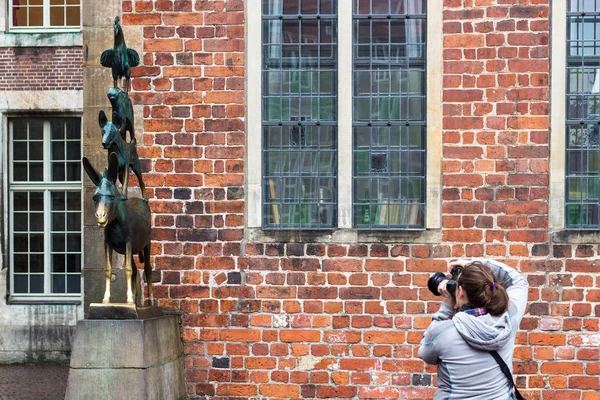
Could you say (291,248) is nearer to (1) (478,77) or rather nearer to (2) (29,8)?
(1) (478,77)

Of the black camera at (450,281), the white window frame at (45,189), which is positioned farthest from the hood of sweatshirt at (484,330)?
the white window frame at (45,189)

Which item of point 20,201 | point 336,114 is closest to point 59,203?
point 20,201

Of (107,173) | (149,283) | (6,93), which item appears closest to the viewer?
(107,173)

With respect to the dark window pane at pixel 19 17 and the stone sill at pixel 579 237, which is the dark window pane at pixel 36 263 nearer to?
the dark window pane at pixel 19 17

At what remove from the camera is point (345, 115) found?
948cm

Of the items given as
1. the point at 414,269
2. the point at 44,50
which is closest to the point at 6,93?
the point at 44,50

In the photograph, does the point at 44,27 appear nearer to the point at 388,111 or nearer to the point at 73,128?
the point at 73,128

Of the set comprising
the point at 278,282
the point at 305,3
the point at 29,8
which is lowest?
the point at 278,282

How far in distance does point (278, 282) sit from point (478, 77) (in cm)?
260

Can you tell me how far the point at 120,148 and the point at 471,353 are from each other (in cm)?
423

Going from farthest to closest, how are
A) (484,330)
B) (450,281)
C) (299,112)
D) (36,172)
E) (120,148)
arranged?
(36,172) → (299,112) → (120,148) → (450,281) → (484,330)

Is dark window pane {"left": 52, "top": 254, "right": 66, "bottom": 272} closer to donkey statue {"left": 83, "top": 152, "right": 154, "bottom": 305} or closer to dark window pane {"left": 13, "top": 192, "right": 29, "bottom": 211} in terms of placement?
dark window pane {"left": 13, "top": 192, "right": 29, "bottom": 211}

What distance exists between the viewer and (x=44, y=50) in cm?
1775

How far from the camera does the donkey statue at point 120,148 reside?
27.2ft
